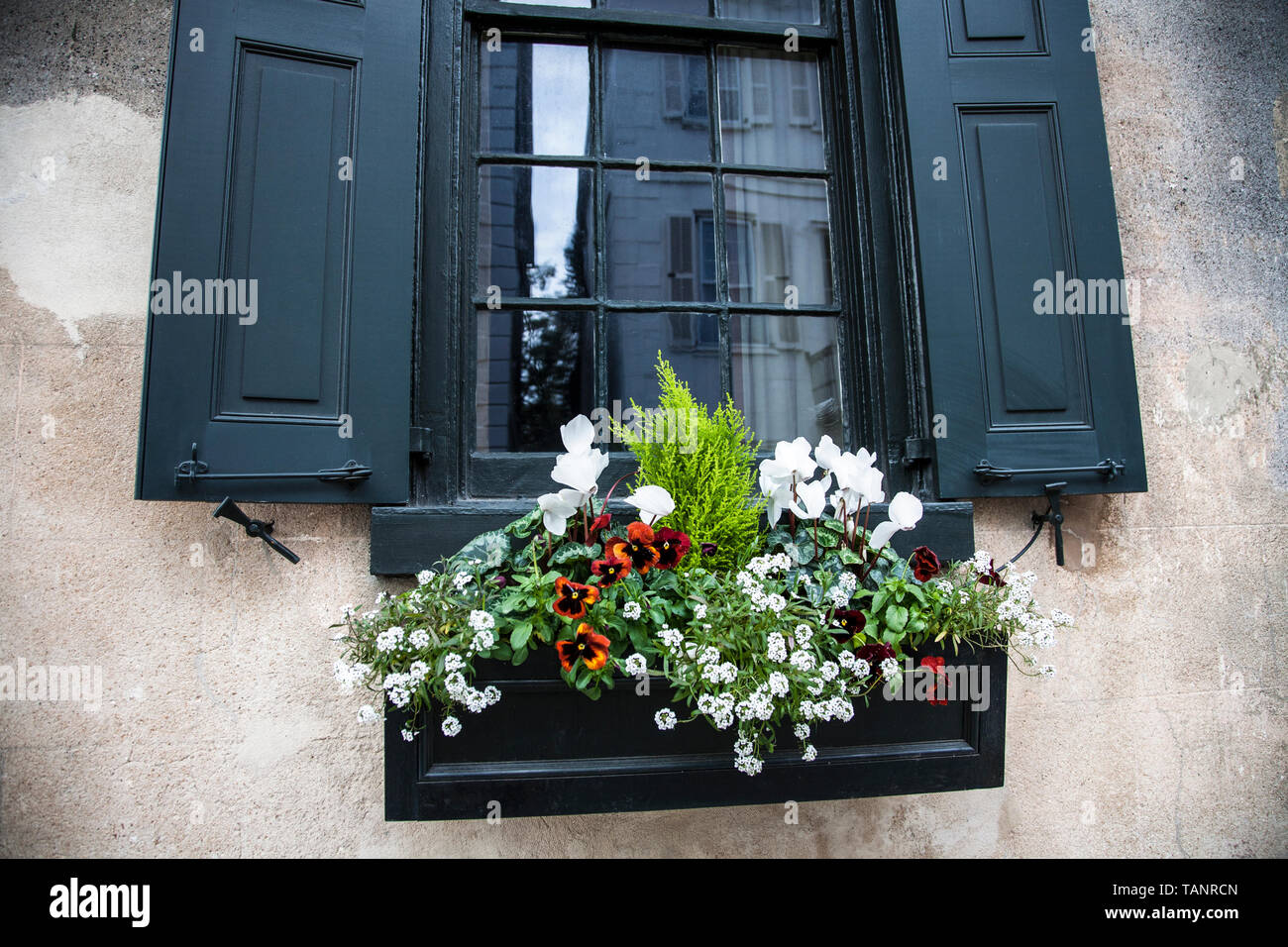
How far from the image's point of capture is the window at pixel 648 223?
208 centimetres

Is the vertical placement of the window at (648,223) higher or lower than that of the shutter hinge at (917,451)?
higher

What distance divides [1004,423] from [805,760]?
1076 millimetres

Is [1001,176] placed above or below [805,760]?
above

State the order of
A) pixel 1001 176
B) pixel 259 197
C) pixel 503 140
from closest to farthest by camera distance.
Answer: pixel 259 197
pixel 1001 176
pixel 503 140

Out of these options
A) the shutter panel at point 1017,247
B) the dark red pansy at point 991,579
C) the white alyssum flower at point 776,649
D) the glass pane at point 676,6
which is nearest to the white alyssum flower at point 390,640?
the white alyssum flower at point 776,649

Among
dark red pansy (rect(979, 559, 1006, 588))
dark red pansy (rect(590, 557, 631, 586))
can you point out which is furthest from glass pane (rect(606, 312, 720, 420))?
dark red pansy (rect(979, 559, 1006, 588))

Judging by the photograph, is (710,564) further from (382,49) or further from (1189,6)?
(1189,6)

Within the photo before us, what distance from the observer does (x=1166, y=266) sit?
7.14 ft

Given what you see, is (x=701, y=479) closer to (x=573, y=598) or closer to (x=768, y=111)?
(x=573, y=598)

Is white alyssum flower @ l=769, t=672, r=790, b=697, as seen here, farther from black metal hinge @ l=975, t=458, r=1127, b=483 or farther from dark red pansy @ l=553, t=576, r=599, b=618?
black metal hinge @ l=975, t=458, r=1127, b=483

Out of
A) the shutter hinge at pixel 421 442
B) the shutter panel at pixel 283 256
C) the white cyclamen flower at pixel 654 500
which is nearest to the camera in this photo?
the white cyclamen flower at pixel 654 500

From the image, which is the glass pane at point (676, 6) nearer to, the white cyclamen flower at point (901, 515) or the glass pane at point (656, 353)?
the glass pane at point (656, 353)

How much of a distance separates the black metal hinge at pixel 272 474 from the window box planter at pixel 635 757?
1.93 ft
